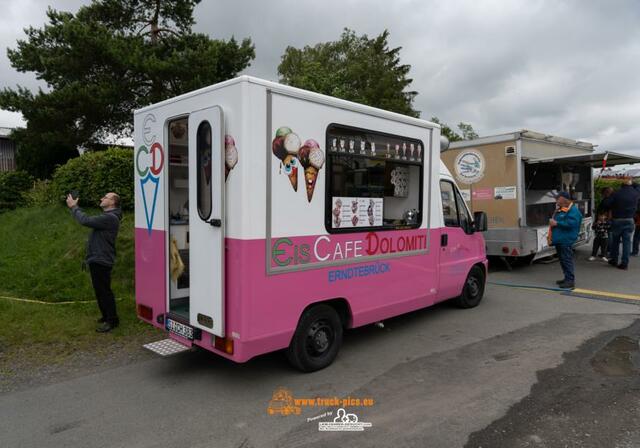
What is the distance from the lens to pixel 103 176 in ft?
31.0

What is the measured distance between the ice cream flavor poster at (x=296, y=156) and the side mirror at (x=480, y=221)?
121 inches

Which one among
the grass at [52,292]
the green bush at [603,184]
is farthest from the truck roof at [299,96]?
the green bush at [603,184]

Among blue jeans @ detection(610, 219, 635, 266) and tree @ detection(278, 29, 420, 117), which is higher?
tree @ detection(278, 29, 420, 117)

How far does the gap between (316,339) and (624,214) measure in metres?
8.48

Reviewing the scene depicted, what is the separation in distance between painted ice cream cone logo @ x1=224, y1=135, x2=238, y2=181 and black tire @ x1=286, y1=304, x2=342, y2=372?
4.88 feet

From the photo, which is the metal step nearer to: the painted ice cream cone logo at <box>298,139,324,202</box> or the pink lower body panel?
the pink lower body panel

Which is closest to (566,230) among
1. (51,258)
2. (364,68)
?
(51,258)

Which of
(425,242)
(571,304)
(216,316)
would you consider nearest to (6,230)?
(216,316)

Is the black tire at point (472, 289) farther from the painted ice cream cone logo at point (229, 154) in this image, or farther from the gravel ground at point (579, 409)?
the painted ice cream cone logo at point (229, 154)

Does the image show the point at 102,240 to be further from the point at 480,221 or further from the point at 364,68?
the point at 364,68

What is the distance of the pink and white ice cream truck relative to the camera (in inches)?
140

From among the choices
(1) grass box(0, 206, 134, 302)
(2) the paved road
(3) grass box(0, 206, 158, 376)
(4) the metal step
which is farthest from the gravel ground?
(1) grass box(0, 206, 134, 302)

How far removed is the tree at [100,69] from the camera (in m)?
11.7

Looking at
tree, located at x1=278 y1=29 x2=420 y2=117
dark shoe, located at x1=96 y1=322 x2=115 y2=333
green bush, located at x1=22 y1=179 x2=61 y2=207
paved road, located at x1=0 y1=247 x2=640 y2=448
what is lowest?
paved road, located at x1=0 y1=247 x2=640 y2=448
